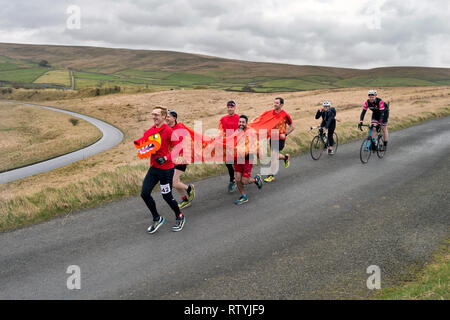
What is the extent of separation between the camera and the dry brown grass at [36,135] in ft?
82.4

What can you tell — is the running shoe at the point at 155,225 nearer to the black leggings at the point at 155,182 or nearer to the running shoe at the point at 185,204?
the black leggings at the point at 155,182

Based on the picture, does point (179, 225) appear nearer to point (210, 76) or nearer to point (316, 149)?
point (316, 149)

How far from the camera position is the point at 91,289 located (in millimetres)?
5367

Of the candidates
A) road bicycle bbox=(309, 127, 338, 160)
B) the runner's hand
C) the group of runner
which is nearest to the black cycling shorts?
the group of runner

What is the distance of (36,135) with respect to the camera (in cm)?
3641

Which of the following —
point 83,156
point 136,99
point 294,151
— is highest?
point 136,99

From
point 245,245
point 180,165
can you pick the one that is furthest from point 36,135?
point 245,245

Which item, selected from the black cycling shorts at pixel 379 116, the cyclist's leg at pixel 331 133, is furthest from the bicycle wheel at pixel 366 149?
the cyclist's leg at pixel 331 133

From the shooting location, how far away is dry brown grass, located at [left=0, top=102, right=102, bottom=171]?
2510 cm

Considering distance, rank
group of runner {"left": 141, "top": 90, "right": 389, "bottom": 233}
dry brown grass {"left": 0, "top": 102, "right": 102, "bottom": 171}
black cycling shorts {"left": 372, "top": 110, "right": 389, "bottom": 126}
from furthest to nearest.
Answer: dry brown grass {"left": 0, "top": 102, "right": 102, "bottom": 171}
black cycling shorts {"left": 372, "top": 110, "right": 389, "bottom": 126}
group of runner {"left": 141, "top": 90, "right": 389, "bottom": 233}

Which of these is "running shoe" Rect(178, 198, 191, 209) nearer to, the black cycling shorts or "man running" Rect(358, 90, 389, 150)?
"man running" Rect(358, 90, 389, 150)
